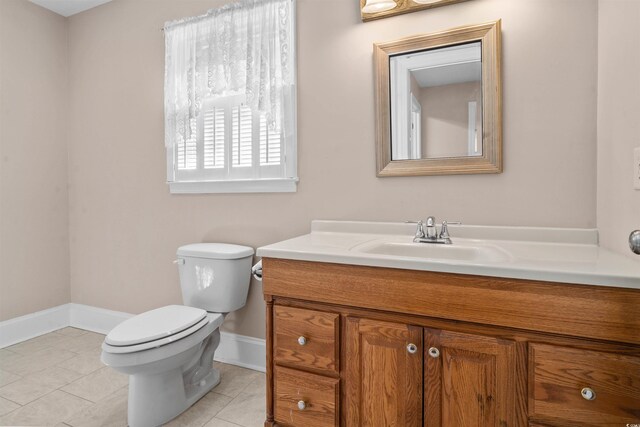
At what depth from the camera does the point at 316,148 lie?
75.0 inches

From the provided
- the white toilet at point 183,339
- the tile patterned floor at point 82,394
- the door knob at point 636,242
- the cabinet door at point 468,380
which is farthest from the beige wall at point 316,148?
the cabinet door at point 468,380

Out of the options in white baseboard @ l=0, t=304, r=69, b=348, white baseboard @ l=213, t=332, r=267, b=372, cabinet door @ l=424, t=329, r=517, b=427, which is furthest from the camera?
white baseboard @ l=0, t=304, r=69, b=348

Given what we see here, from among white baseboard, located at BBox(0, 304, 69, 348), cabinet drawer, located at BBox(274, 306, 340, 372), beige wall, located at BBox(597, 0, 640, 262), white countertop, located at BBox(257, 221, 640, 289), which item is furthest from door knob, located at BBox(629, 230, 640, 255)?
white baseboard, located at BBox(0, 304, 69, 348)

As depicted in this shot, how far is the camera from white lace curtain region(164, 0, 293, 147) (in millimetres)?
1938

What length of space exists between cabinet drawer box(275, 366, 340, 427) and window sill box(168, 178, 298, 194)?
1.00 meters

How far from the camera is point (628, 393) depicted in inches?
35.6

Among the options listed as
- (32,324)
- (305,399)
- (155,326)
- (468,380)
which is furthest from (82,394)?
(468,380)

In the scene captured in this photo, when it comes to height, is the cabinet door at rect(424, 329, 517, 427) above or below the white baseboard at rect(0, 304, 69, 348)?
above

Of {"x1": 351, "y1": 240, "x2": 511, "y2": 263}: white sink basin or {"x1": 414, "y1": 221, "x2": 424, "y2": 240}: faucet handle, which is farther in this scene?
{"x1": 414, "y1": 221, "x2": 424, "y2": 240}: faucet handle

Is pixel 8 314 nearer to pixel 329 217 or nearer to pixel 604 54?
pixel 329 217

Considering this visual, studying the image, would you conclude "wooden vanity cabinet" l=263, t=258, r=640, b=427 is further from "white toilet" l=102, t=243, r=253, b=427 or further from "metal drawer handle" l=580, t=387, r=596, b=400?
"white toilet" l=102, t=243, r=253, b=427

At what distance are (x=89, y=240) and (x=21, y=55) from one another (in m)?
1.46

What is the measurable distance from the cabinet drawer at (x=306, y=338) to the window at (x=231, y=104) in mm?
843

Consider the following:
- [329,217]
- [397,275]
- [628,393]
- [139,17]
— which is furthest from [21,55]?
[628,393]
